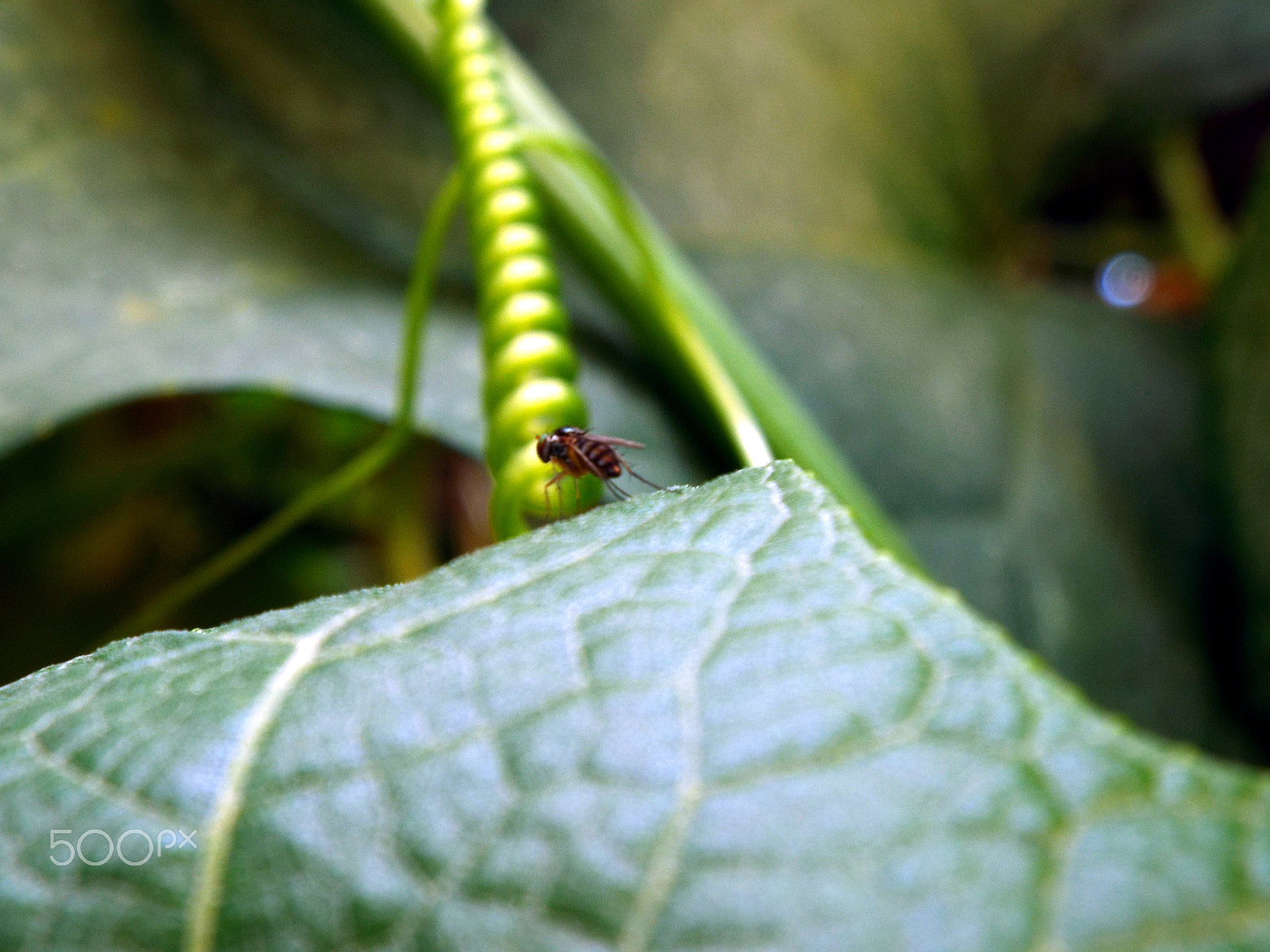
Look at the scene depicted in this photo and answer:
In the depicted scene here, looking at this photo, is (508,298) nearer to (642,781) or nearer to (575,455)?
(575,455)

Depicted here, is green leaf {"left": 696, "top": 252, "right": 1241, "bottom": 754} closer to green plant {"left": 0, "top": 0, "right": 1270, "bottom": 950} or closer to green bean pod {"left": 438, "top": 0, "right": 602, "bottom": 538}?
green bean pod {"left": 438, "top": 0, "right": 602, "bottom": 538}

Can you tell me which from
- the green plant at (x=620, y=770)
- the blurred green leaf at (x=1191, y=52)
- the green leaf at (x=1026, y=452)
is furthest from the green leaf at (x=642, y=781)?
the blurred green leaf at (x=1191, y=52)

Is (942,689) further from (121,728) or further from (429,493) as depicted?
(429,493)

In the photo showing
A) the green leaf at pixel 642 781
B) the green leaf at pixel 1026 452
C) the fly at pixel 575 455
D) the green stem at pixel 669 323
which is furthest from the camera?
the green leaf at pixel 1026 452
